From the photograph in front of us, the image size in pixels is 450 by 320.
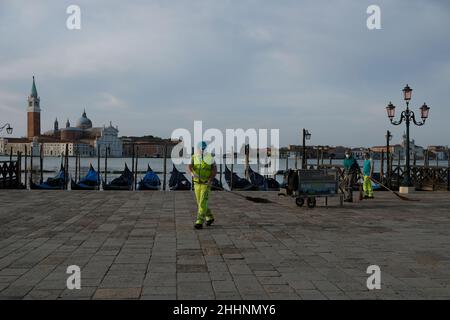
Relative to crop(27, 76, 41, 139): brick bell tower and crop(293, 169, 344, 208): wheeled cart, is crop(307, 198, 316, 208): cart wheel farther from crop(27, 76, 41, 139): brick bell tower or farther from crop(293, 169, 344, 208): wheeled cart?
crop(27, 76, 41, 139): brick bell tower

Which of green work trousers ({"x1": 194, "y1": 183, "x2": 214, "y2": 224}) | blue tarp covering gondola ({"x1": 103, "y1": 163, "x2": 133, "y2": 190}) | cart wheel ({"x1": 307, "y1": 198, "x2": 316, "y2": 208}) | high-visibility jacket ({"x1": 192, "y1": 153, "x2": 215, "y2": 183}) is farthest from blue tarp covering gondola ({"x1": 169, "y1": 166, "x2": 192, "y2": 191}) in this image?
green work trousers ({"x1": 194, "y1": 183, "x2": 214, "y2": 224})

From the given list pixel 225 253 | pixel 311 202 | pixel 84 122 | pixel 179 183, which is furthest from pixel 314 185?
pixel 84 122

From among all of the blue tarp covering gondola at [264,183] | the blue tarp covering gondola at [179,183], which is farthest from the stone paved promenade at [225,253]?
the blue tarp covering gondola at [264,183]

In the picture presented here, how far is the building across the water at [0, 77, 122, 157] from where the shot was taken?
465 ft

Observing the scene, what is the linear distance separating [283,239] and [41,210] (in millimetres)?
6409

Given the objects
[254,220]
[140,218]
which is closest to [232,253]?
[254,220]

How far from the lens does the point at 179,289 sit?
455cm

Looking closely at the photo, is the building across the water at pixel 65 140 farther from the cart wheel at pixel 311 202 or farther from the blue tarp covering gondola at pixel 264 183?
the cart wheel at pixel 311 202

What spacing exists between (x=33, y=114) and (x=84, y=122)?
28.6 metres

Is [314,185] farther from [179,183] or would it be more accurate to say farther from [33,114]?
[33,114]

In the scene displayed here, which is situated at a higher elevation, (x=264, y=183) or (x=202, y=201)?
(x=202, y=201)

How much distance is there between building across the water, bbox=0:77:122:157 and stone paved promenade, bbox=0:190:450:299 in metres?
132

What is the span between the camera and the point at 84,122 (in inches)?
6683
